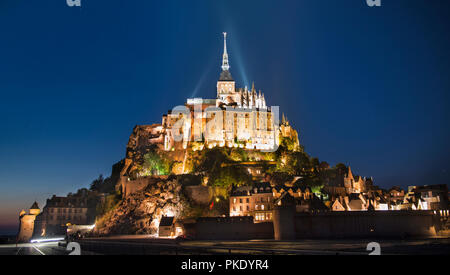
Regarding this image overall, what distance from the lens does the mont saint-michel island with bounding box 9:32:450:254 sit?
156 ft

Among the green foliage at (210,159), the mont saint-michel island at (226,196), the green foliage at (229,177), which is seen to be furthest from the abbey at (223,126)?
the green foliage at (229,177)

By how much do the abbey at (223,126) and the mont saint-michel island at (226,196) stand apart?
257 mm

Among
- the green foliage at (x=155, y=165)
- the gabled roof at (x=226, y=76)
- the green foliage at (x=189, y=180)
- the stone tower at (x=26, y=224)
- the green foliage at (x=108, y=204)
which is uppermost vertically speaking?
the gabled roof at (x=226, y=76)

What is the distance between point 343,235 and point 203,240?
731 inches

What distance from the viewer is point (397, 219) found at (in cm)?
4747

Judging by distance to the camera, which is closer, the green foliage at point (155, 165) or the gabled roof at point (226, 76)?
the green foliage at point (155, 165)

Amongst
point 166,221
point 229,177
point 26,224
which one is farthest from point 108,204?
point 229,177

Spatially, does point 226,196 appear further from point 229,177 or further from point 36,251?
point 36,251

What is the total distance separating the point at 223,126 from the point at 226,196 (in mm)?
27357

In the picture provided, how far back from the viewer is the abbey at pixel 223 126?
85.9 meters

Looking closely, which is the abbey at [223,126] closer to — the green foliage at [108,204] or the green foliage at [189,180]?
the green foliage at [189,180]

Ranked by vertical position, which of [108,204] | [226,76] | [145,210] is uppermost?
[226,76]

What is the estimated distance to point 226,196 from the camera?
208ft
